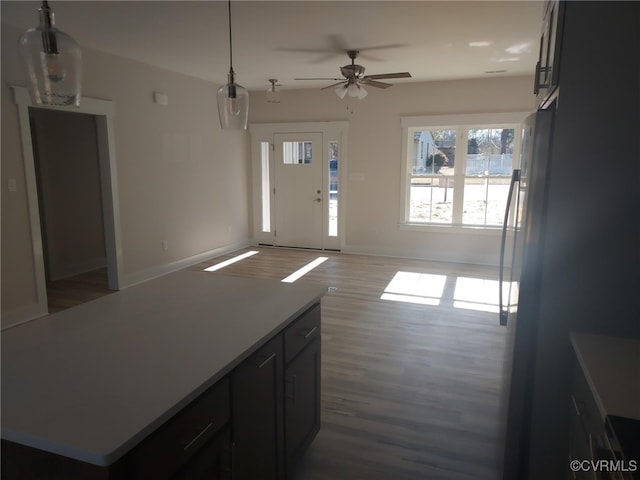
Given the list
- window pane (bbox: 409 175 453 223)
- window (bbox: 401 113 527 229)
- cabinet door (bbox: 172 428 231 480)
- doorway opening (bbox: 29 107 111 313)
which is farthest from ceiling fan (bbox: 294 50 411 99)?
cabinet door (bbox: 172 428 231 480)

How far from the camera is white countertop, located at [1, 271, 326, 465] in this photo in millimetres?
966

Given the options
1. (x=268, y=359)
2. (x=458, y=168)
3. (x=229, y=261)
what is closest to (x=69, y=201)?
(x=229, y=261)

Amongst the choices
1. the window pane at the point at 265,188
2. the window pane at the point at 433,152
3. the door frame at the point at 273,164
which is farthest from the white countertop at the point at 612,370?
the window pane at the point at 265,188

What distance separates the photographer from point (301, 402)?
6.50 ft

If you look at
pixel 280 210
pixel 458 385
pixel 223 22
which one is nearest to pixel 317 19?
pixel 223 22

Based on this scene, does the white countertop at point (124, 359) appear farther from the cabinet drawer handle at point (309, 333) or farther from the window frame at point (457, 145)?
the window frame at point (457, 145)

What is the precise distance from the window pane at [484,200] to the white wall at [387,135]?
26cm

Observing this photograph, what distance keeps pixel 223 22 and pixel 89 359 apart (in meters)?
3.26

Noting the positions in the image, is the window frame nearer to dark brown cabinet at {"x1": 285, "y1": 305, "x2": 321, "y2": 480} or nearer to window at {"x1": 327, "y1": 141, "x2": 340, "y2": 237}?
window at {"x1": 327, "y1": 141, "x2": 340, "y2": 237}

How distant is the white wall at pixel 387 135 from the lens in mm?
6054

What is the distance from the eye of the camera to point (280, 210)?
744 centimetres

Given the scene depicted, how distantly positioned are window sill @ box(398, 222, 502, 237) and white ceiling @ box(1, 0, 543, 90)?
7.21 ft

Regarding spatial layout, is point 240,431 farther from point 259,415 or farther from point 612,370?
point 612,370

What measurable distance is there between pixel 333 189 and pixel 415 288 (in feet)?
8.44
